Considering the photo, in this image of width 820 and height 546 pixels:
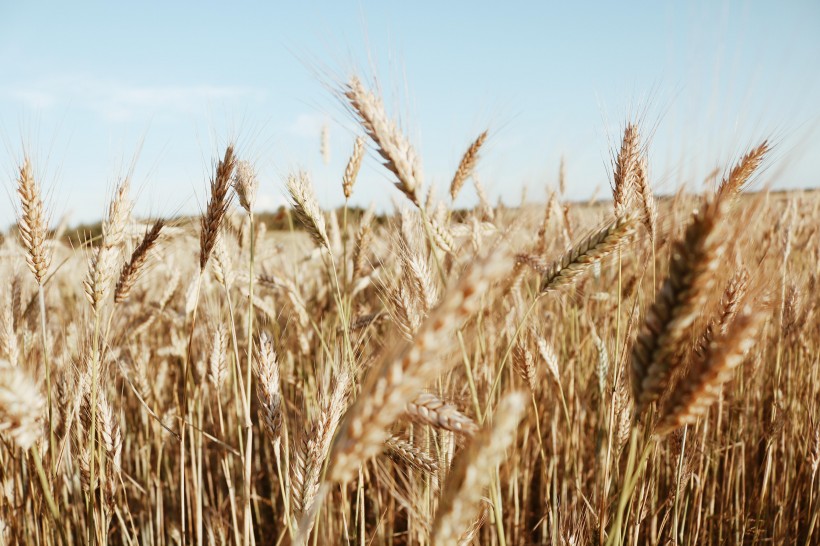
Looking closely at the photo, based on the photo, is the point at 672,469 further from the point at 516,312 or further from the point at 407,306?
the point at 407,306

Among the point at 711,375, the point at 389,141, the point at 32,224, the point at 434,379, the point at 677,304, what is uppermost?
the point at 389,141

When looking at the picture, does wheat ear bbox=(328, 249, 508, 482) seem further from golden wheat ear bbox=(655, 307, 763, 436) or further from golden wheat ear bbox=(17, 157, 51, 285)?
golden wheat ear bbox=(17, 157, 51, 285)

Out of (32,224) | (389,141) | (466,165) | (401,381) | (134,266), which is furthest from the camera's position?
(466,165)

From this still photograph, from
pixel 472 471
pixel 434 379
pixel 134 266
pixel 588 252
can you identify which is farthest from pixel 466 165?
pixel 472 471

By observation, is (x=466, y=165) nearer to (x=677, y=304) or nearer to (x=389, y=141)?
(x=389, y=141)

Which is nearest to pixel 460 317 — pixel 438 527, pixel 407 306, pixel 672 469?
pixel 438 527

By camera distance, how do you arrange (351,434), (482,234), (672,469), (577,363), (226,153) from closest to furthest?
(351,434), (226,153), (672,469), (482,234), (577,363)

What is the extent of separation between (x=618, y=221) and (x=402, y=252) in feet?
1.91

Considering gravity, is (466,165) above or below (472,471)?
above

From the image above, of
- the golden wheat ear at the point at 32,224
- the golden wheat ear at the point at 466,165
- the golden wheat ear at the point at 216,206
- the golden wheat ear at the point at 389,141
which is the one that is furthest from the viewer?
the golden wheat ear at the point at 466,165

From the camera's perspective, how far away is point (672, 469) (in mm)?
2275

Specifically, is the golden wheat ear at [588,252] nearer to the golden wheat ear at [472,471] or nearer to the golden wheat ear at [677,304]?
the golden wheat ear at [677,304]

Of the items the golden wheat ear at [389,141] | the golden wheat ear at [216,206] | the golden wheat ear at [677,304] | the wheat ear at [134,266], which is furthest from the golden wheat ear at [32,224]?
the golden wheat ear at [677,304]

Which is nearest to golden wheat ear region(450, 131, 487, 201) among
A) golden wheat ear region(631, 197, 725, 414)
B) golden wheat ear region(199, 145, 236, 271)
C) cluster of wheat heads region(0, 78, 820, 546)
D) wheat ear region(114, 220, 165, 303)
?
cluster of wheat heads region(0, 78, 820, 546)
